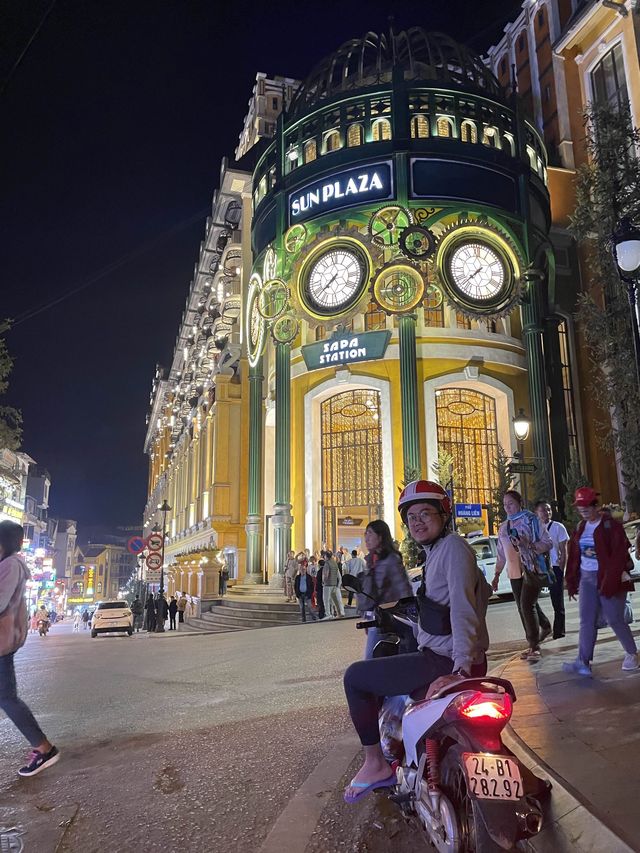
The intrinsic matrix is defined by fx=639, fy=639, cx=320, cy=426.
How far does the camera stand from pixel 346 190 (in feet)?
90.1

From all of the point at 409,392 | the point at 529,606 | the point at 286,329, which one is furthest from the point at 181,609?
the point at 529,606

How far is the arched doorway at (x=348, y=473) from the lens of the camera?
27562 mm

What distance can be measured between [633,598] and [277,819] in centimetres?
1248

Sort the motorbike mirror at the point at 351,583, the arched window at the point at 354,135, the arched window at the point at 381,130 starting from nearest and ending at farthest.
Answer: the motorbike mirror at the point at 351,583, the arched window at the point at 354,135, the arched window at the point at 381,130

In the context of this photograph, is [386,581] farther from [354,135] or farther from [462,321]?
[354,135]

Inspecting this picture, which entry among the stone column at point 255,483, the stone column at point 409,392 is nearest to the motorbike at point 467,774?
the stone column at point 409,392

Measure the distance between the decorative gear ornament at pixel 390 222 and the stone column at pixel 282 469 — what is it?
607 cm

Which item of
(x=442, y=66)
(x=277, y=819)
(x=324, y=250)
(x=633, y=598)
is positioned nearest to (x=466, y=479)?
(x=324, y=250)

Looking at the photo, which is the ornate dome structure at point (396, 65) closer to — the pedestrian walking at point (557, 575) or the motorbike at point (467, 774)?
the pedestrian walking at point (557, 575)

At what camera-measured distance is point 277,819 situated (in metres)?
3.70

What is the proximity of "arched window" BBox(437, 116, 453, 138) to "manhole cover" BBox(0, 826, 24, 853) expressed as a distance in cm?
2964

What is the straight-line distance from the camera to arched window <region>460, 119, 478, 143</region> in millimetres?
28156

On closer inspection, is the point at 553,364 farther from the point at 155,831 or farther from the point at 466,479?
the point at 155,831

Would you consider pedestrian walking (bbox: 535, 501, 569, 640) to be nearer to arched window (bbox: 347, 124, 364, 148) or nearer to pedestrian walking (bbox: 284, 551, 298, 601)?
pedestrian walking (bbox: 284, 551, 298, 601)
